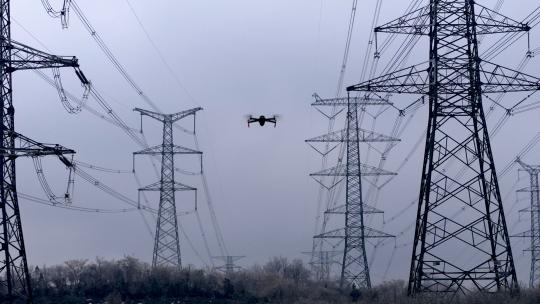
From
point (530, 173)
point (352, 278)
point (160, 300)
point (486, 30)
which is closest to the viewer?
point (486, 30)

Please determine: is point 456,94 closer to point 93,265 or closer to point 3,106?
point 3,106

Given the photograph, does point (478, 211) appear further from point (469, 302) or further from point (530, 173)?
point (530, 173)

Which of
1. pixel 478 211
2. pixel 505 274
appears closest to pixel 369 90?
pixel 478 211

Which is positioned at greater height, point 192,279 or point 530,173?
point 530,173

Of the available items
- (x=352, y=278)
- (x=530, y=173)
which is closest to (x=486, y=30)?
(x=352, y=278)

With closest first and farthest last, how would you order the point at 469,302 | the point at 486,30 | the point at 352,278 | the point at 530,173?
the point at 469,302
the point at 486,30
the point at 352,278
the point at 530,173

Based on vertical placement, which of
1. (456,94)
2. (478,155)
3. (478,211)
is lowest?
(478,211)

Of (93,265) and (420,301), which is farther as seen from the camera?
(93,265)
